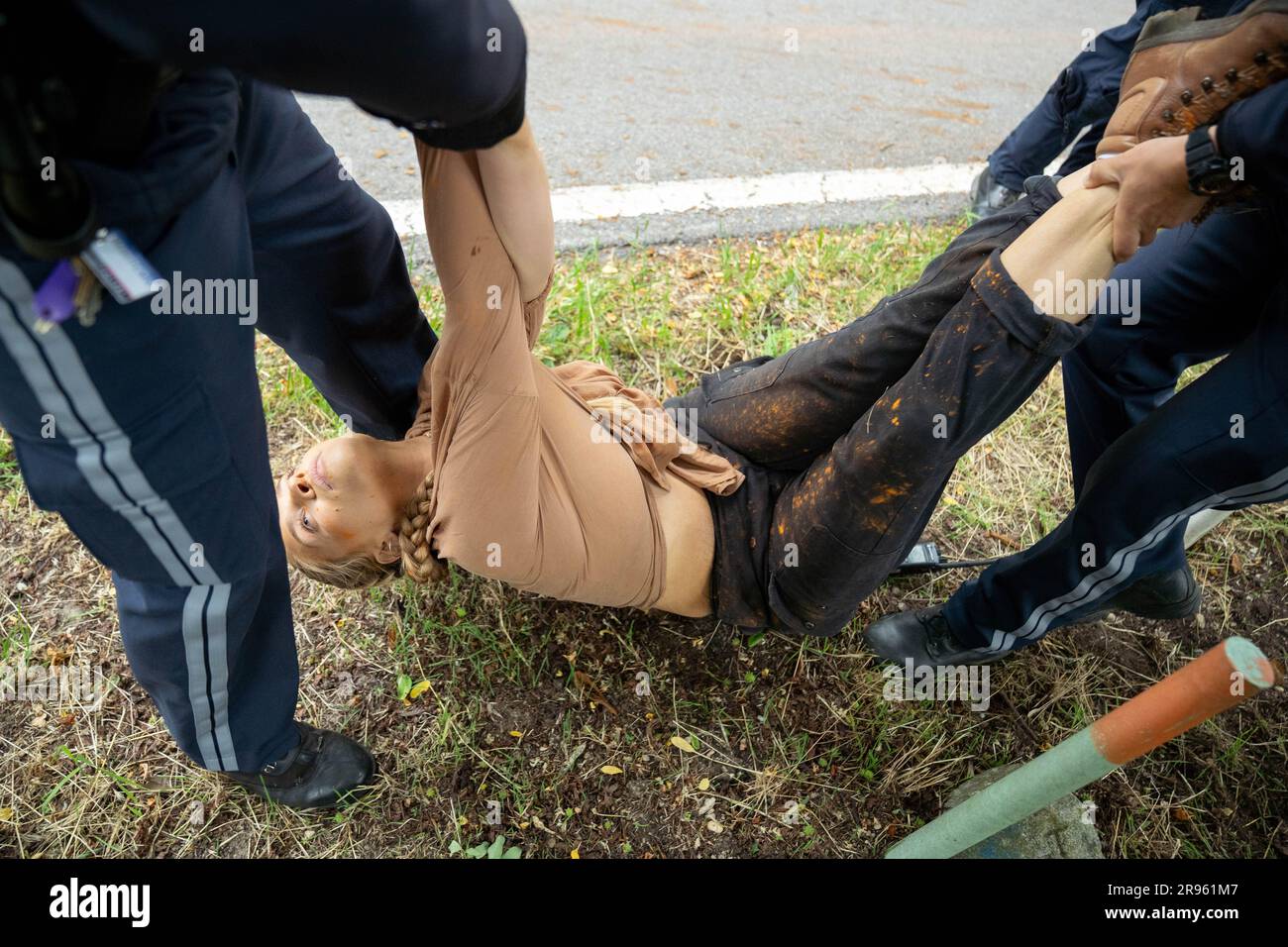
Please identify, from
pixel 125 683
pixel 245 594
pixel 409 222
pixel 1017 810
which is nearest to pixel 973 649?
pixel 1017 810

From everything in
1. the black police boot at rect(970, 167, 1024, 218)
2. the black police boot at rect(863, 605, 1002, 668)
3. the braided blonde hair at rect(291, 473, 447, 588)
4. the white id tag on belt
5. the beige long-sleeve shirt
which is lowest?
the black police boot at rect(863, 605, 1002, 668)

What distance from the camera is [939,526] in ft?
9.01

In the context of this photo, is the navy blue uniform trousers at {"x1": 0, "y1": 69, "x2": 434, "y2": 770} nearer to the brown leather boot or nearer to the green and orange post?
the green and orange post

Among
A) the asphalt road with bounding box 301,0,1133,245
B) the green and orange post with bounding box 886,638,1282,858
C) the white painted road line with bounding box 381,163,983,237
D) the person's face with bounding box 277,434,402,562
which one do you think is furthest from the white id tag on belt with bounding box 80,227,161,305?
the asphalt road with bounding box 301,0,1133,245

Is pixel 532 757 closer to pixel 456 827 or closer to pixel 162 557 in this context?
pixel 456 827

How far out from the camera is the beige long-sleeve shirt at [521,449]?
151 cm

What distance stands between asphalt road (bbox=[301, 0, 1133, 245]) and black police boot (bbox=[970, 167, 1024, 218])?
0.15m

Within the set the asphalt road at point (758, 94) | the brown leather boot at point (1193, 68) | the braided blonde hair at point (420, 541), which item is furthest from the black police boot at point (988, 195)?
the braided blonde hair at point (420, 541)

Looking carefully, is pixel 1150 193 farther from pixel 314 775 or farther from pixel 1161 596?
pixel 314 775

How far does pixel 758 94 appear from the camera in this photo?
4480mm

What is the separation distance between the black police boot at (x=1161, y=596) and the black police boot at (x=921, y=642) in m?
0.34

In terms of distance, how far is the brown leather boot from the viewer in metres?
1.51

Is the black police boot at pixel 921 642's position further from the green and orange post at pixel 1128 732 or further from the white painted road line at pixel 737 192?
the white painted road line at pixel 737 192

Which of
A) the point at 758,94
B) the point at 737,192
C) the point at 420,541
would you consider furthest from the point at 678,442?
the point at 758,94
